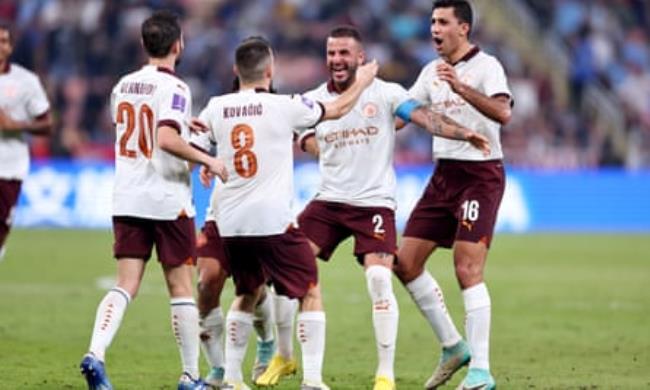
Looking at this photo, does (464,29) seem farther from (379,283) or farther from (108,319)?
(108,319)

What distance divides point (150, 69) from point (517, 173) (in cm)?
1781

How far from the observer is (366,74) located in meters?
10.0

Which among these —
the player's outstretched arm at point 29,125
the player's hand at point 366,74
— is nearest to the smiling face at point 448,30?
the player's hand at point 366,74

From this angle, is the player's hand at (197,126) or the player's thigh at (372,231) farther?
the player's thigh at (372,231)

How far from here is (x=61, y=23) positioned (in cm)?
2955

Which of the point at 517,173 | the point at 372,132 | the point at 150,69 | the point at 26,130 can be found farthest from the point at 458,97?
the point at 517,173

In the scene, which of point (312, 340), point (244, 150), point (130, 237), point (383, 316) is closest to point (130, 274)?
point (130, 237)

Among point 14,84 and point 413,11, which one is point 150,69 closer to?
point 14,84

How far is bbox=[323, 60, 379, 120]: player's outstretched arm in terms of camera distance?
966cm

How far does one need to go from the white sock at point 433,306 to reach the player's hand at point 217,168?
2274 mm

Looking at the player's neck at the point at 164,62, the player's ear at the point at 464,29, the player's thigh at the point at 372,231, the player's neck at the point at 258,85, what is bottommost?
the player's thigh at the point at 372,231

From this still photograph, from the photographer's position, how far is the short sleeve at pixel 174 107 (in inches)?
367

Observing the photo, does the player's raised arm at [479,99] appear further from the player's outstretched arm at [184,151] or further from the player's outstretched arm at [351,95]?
the player's outstretched arm at [184,151]

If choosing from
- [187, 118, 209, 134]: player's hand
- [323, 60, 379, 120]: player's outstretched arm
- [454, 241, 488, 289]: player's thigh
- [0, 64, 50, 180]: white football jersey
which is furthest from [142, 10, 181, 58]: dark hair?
[0, 64, 50, 180]: white football jersey
